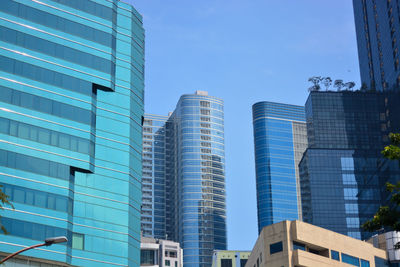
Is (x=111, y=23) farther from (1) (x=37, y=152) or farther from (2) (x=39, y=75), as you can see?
(1) (x=37, y=152)

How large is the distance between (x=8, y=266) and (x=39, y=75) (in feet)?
82.8

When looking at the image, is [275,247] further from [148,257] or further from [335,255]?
[148,257]

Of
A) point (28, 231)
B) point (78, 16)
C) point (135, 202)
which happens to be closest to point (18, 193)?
point (28, 231)

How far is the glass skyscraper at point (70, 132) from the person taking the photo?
8131 cm

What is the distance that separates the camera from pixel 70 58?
91125 mm

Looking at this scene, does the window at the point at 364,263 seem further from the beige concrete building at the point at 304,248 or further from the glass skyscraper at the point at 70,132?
the glass skyscraper at the point at 70,132

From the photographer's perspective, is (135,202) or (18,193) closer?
(18,193)

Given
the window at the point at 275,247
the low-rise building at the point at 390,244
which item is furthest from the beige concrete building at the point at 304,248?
the low-rise building at the point at 390,244

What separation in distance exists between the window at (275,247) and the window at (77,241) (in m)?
33.8

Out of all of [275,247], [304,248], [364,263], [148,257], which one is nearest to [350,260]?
[364,263]

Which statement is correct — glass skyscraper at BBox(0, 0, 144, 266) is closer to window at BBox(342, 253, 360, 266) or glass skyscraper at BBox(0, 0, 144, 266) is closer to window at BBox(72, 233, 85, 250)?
window at BBox(72, 233, 85, 250)

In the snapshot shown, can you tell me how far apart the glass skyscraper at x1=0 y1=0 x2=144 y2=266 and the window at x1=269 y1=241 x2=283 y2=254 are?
23.7m

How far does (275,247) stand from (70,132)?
38.2m

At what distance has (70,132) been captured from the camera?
87.2 m
